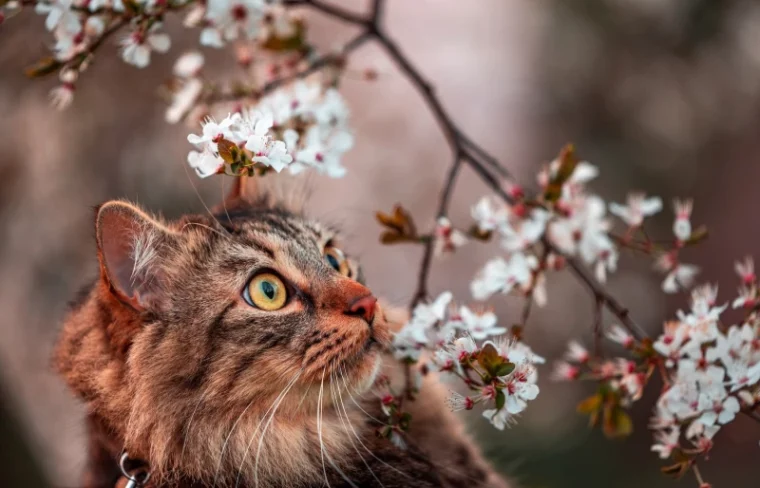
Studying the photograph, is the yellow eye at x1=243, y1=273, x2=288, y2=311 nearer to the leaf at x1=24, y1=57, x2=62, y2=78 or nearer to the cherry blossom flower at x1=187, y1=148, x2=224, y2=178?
the cherry blossom flower at x1=187, y1=148, x2=224, y2=178

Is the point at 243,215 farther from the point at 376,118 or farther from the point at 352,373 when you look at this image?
the point at 376,118

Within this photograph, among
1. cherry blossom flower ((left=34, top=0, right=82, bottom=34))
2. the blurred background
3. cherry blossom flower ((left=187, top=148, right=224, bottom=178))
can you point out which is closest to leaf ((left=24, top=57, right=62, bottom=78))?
cherry blossom flower ((left=34, top=0, right=82, bottom=34))

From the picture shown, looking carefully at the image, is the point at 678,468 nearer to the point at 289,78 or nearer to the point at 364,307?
the point at 364,307

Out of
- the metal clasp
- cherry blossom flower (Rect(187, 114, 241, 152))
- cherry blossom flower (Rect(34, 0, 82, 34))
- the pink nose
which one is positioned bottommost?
the metal clasp

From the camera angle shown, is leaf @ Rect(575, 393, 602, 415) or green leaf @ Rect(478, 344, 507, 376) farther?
leaf @ Rect(575, 393, 602, 415)

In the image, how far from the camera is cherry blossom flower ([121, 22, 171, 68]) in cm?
141

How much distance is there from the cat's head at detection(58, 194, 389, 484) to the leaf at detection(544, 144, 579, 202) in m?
0.40

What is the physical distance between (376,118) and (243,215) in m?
Answer: 3.35

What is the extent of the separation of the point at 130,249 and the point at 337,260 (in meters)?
0.39

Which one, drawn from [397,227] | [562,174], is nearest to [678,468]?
[562,174]

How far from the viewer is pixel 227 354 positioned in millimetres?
1250

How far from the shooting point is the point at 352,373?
Answer: 4.16ft

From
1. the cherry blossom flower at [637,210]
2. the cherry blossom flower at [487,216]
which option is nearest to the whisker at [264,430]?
the cherry blossom flower at [487,216]

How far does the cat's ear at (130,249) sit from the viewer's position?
4.00 feet
